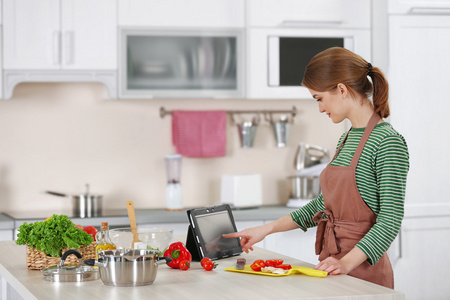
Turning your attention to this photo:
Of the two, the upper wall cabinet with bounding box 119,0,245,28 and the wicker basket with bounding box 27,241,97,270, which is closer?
the wicker basket with bounding box 27,241,97,270

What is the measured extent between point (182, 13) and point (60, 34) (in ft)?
2.29

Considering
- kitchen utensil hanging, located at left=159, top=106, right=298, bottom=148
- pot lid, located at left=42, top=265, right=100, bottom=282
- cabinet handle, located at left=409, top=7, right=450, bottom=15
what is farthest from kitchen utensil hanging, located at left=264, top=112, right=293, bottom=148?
pot lid, located at left=42, top=265, right=100, bottom=282

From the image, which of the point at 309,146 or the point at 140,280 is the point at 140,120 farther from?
the point at 140,280

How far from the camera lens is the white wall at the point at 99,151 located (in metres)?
4.00

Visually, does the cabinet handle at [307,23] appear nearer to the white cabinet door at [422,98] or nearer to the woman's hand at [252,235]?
the white cabinet door at [422,98]

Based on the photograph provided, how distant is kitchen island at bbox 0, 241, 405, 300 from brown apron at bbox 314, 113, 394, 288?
265 millimetres

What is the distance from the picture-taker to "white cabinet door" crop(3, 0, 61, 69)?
3.67m

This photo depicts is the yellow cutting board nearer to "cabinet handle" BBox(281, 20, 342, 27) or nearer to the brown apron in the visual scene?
the brown apron

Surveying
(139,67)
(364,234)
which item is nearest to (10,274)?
(364,234)

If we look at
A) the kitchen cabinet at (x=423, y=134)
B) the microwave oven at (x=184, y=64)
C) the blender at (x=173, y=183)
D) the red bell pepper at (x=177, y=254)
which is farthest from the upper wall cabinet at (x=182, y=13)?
the red bell pepper at (x=177, y=254)

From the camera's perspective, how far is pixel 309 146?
4.25 m

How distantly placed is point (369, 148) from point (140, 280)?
80 cm

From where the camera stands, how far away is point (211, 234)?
2.21 metres

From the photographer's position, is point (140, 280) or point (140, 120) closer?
point (140, 280)
